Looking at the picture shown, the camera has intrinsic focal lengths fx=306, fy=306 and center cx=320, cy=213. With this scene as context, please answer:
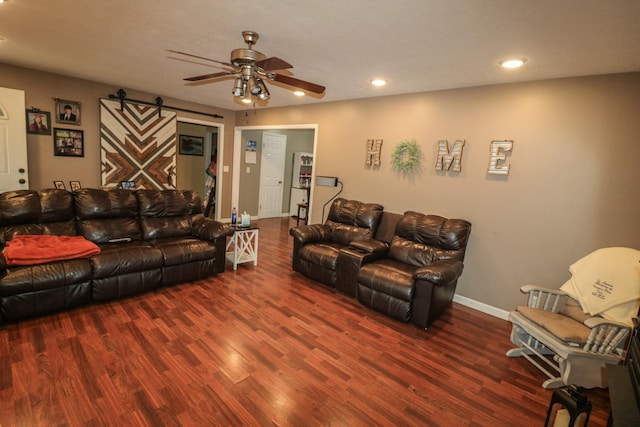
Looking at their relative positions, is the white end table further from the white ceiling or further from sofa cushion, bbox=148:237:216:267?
the white ceiling

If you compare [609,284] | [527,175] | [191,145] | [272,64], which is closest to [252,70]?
[272,64]

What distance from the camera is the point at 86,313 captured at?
2.82 m

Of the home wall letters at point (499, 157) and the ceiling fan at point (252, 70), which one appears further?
the home wall letters at point (499, 157)

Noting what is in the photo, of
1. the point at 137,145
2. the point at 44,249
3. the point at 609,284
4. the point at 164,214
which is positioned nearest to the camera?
the point at 609,284

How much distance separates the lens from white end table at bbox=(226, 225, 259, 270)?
413 cm

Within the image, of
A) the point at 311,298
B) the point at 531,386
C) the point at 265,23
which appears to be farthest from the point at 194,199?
the point at 531,386

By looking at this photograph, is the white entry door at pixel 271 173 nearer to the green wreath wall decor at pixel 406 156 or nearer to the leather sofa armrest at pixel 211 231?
the leather sofa armrest at pixel 211 231

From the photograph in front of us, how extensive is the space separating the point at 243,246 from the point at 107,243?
1.59 metres

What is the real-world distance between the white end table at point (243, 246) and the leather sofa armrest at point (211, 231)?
5.7 inches

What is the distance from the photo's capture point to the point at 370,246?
3.66m

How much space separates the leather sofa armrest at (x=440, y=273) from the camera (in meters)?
2.89

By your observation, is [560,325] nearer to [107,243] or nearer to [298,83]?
[298,83]

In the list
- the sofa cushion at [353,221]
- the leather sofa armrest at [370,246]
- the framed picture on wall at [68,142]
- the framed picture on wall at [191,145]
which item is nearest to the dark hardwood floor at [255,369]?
the leather sofa armrest at [370,246]

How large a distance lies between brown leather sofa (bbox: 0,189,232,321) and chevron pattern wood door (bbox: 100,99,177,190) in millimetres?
1768
